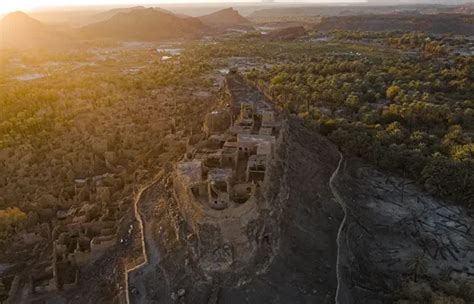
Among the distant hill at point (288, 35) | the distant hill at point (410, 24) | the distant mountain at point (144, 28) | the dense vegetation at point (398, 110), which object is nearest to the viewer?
the dense vegetation at point (398, 110)

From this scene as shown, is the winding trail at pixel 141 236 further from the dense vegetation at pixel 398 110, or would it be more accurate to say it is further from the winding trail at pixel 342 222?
the dense vegetation at pixel 398 110

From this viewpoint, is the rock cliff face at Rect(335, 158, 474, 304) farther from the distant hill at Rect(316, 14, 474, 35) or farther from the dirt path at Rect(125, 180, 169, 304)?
the distant hill at Rect(316, 14, 474, 35)

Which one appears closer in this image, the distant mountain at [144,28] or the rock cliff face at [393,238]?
the rock cliff face at [393,238]

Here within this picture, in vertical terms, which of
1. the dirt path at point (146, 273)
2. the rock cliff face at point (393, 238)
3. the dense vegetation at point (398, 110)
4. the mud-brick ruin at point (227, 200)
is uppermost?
the mud-brick ruin at point (227, 200)

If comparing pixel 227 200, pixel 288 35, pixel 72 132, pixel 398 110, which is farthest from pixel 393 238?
pixel 288 35

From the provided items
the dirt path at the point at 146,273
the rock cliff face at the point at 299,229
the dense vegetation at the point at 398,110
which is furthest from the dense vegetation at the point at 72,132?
the dense vegetation at the point at 398,110

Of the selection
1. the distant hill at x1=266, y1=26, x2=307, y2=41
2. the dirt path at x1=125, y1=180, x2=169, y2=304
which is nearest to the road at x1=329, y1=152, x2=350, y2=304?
the dirt path at x1=125, y1=180, x2=169, y2=304
